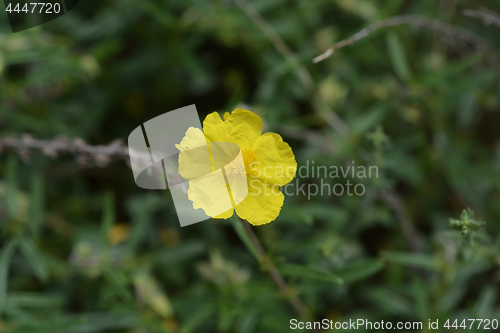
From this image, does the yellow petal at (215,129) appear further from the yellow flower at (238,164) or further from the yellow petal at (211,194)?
the yellow petal at (211,194)

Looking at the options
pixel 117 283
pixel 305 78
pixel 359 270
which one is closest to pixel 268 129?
pixel 305 78

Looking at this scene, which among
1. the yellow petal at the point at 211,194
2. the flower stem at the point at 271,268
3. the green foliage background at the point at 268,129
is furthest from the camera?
the green foliage background at the point at 268,129

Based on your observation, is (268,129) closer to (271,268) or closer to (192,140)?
(271,268)

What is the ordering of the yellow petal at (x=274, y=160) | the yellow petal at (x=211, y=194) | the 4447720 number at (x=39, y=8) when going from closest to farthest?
the yellow petal at (x=211, y=194)
the yellow petal at (x=274, y=160)
the 4447720 number at (x=39, y=8)

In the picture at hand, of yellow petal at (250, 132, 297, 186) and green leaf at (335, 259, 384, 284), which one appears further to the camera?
green leaf at (335, 259, 384, 284)

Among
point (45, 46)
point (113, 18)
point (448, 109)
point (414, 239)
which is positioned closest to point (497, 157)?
point (448, 109)

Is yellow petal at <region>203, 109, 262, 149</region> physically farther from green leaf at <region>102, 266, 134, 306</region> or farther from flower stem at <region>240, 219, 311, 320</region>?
green leaf at <region>102, 266, 134, 306</region>

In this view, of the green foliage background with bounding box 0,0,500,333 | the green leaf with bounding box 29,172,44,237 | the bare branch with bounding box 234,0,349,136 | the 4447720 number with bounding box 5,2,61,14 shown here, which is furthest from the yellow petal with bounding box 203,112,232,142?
the 4447720 number with bounding box 5,2,61,14

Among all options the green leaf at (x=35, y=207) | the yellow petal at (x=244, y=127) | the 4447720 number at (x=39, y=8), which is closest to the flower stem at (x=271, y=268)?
the yellow petal at (x=244, y=127)
